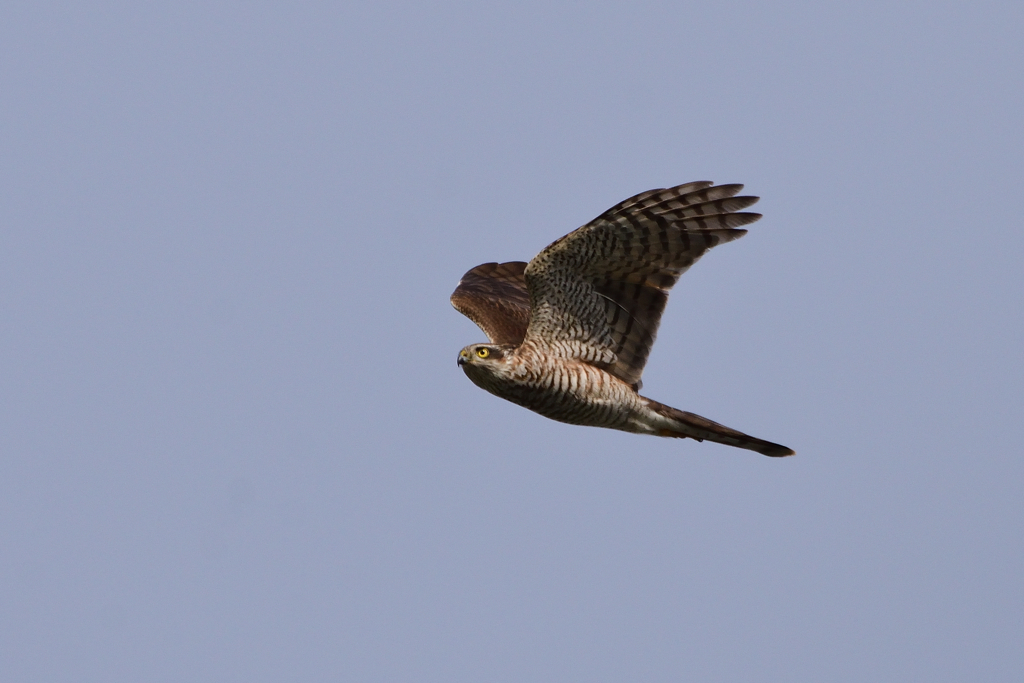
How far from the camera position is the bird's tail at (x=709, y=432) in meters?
11.2

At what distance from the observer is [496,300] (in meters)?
13.2

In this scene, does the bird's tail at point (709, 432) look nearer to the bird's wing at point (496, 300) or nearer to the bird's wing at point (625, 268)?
the bird's wing at point (625, 268)

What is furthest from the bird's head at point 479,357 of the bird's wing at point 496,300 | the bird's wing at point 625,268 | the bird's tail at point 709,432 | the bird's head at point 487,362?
the bird's tail at point 709,432

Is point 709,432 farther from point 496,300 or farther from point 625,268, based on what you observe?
point 496,300

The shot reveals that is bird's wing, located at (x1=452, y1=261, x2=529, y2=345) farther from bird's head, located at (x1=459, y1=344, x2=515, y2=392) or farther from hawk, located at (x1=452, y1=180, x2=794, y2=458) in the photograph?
bird's head, located at (x1=459, y1=344, x2=515, y2=392)

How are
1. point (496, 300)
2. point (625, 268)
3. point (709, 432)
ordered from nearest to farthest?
point (625, 268) < point (709, 432) < point (496, 300)

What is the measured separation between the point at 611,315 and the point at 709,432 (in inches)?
46.8

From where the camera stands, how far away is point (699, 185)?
414 inches

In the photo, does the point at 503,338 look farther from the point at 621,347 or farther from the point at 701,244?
the point at 701,244

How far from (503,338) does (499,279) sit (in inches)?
64.9

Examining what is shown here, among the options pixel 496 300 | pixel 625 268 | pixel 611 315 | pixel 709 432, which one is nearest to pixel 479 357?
pixel 611 315

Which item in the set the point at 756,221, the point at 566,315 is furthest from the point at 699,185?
the point at 566,315

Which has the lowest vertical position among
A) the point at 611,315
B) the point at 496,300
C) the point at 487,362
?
the point at 487,362

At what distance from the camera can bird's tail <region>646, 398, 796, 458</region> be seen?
11.2 meters
